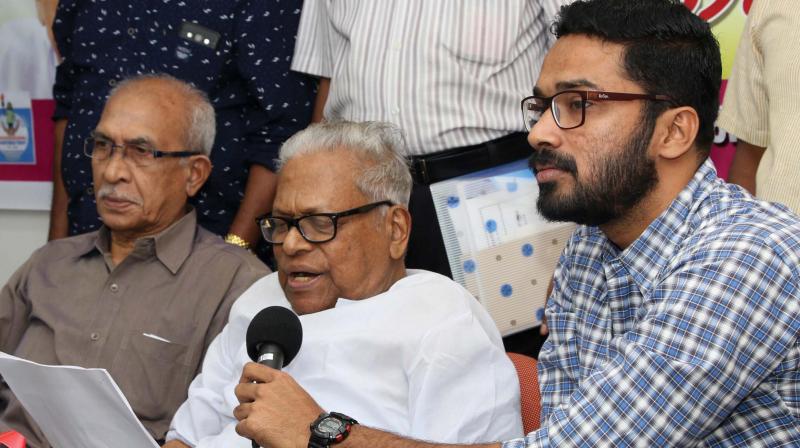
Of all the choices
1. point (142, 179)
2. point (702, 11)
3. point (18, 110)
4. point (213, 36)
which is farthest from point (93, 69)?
point (702, 11)

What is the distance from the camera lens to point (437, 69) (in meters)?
2.84

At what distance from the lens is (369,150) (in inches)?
93.7

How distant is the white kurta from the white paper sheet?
0.28 m

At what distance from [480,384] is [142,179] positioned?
54.7 inches

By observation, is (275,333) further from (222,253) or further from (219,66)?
(219,66)

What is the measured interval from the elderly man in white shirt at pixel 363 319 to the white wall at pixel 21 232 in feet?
7.74

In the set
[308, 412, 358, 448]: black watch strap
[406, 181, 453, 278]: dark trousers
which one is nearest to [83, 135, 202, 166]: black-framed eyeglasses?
[406, 181, 453, 278]: dark trousers

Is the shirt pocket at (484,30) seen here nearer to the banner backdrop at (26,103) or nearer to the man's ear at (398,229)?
the man's ear at (398,229)

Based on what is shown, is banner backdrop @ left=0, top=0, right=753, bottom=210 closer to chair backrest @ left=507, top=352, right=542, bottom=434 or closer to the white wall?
the white wall

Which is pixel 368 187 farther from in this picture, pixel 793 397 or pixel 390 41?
pixel 793 397

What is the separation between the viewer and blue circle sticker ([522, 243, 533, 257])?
284 cm

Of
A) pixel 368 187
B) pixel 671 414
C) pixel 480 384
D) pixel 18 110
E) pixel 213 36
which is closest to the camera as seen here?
pixel 671 414

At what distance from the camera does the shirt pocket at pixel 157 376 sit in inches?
104

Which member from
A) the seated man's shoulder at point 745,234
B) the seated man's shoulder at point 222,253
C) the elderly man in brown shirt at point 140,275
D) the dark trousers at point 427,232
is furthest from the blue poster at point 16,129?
the seated man's shoulder at point 745,234
